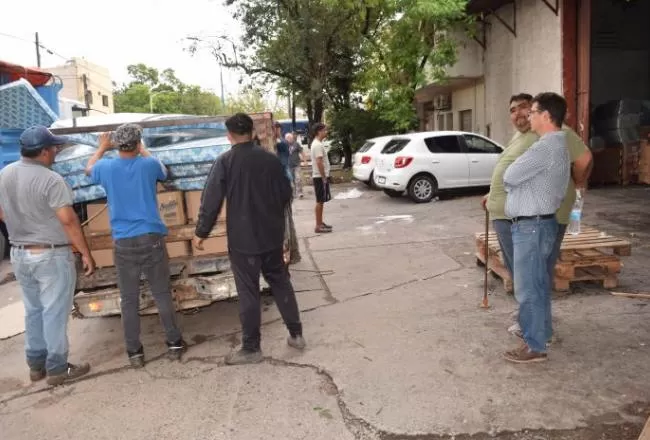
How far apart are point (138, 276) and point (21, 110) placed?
5131 mm

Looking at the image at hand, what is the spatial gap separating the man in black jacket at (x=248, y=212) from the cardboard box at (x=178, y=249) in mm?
508

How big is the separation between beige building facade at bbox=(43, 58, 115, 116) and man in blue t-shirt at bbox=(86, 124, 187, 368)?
3287 cm

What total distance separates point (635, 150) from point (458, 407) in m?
11.7

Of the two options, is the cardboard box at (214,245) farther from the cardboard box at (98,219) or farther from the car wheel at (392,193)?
the car wheel at (392,193)

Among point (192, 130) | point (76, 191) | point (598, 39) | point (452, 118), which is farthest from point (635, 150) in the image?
point (76, 191)

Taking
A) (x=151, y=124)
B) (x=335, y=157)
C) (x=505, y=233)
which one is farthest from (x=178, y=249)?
(x=335, y=157)

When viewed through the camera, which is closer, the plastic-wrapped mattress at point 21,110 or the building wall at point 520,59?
the plastic-wrapped mattress at point 21,110

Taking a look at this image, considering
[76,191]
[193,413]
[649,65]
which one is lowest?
[193,413]

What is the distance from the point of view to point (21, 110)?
8016 mm

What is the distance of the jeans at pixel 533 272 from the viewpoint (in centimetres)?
381

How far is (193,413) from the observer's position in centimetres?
363

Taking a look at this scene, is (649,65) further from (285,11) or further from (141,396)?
(141,396)

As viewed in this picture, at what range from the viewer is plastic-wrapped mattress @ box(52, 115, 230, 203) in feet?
15.2

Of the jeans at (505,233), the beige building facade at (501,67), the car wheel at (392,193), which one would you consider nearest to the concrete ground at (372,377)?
the jeans at (505,233)
